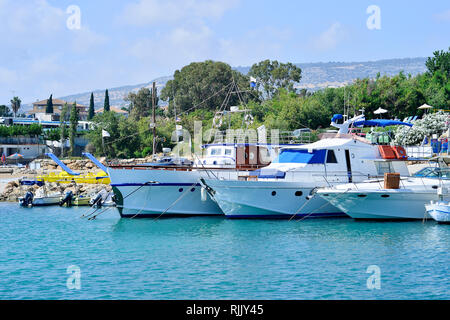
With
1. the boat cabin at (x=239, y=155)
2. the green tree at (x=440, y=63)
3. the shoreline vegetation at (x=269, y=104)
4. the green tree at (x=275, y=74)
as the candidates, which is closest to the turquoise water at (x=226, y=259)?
the boat cabin at (x=239, y=155)

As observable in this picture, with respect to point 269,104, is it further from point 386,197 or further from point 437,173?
point 386,197

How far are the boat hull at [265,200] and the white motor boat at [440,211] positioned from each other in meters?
4.85

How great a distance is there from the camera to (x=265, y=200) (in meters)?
28.1

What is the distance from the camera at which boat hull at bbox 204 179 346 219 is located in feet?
91.3

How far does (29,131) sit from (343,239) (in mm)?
66718

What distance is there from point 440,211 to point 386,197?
233 centimetres

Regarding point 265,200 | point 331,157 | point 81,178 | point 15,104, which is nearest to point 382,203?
point 331,157

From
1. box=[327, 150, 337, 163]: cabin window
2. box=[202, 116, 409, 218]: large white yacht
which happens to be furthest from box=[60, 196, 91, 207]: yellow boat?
box=[327, 150, 337, 163]: cabin window

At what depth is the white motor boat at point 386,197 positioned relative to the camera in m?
26.5

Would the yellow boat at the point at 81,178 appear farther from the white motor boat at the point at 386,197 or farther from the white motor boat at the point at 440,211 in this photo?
the white motor boat at the point at 440,211

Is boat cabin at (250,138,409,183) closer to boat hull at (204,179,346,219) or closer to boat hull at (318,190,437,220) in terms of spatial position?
boat hull at (204,179,346,219)

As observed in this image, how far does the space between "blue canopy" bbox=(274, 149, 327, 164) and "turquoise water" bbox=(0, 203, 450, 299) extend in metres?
2.96

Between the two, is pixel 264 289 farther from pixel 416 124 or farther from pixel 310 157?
pixel 416 124
